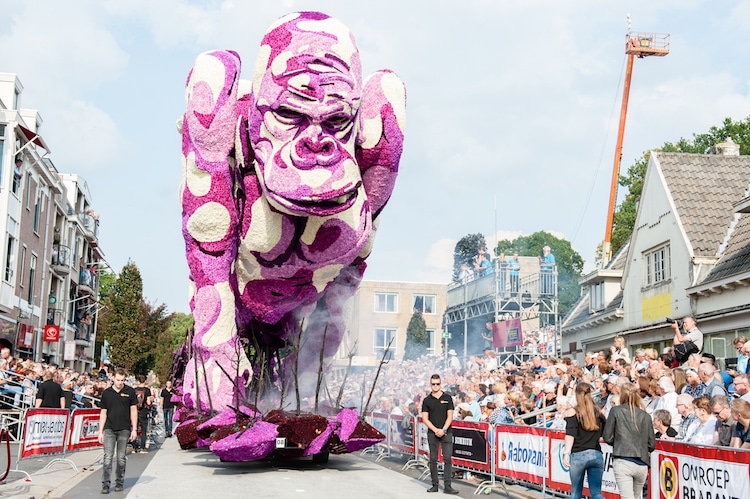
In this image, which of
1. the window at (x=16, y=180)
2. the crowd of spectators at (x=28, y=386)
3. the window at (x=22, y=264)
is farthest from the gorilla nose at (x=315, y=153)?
the window at (x=22, y=264)

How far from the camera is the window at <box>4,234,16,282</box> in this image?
30344mm

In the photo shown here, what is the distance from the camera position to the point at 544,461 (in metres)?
10.4

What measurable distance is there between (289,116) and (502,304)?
17830 mm

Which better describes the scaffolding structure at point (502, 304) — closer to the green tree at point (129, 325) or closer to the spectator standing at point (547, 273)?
the spectator standing at point (547, 273)

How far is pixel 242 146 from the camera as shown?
12.2 metres

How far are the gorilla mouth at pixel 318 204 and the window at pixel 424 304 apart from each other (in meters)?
20.3

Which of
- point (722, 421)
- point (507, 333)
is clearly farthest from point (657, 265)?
point (722, 421)

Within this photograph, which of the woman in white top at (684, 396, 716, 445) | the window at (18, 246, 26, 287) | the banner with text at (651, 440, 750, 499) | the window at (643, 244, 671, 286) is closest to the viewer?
the banner with text at (651, 440, 750, 499)

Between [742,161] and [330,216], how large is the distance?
56.2 ft

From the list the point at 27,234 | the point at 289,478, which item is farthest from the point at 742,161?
the point at 27,234

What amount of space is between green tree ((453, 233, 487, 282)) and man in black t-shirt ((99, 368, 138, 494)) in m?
22.6

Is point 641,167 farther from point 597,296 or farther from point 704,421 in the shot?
point 704,421

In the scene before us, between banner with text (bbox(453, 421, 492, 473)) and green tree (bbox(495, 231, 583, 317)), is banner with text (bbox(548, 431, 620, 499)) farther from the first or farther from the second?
green tree (bbox(495, 231, 583, 317))

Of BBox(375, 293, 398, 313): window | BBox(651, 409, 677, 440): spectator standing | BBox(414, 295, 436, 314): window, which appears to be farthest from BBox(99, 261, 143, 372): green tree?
BBox(651, 409, 677, 440): spectator standing
